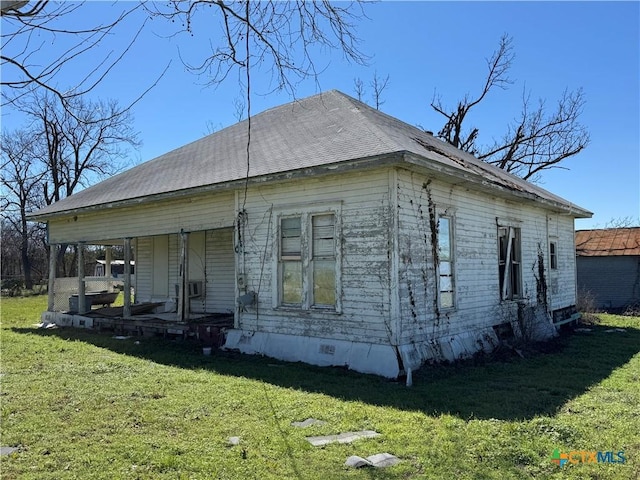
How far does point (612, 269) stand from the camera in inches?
925

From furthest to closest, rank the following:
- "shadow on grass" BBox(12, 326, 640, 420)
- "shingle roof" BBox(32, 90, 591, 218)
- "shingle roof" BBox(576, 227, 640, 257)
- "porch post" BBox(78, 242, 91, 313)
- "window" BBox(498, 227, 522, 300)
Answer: "shingle roof" BBox(576, 227, 640, 257) < "porch post" BBox(78, 242, 91, 313) < "window" BBox(498, 227, 522, 300) < "shingle roof" BBox(32, 90, 591, 218) < "shadow on grass" BBox(12, 326, 640, 420)

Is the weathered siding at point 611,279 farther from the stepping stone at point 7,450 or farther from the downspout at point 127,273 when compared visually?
the stepping stone at point 7,450

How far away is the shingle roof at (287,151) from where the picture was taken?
8773 millimetres

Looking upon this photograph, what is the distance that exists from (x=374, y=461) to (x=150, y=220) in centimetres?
939

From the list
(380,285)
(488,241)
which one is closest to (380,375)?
(380,285)

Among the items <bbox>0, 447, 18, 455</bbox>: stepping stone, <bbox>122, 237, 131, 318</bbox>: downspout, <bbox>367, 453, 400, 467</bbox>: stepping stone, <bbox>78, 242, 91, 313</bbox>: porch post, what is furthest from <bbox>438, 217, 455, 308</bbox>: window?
<bbox>78, 242, 91, 313</bbox>: porch post

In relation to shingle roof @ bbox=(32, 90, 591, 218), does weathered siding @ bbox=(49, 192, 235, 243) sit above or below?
below

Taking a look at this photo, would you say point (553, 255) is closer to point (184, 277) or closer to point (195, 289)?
point (195, 289)

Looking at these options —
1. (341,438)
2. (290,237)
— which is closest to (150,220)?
(290,237)

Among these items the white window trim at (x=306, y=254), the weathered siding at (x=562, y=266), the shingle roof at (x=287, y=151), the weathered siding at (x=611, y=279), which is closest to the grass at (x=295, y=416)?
the white window trim at (x=306, y=254)

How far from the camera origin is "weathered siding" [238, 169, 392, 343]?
7914 millimetres

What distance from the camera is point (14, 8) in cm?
343

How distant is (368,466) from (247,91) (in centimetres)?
364

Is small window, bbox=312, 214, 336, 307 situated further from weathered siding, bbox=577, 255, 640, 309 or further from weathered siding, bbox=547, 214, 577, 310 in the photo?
weathered siding, bbox=577, 255, 640, 309
